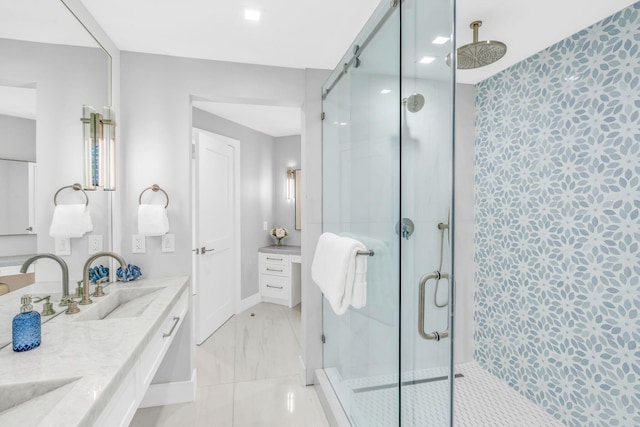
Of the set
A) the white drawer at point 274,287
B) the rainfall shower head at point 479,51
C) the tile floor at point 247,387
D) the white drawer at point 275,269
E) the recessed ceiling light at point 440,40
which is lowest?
the tile floor at point 247,387

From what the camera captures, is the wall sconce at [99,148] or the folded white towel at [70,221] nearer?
the folded white towel at [70,221]

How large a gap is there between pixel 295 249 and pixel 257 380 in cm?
198

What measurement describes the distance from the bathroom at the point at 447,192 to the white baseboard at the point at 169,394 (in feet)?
0.27

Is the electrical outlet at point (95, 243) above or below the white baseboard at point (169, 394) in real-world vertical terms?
above

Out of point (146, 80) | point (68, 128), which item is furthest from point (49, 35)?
point (146, 80)

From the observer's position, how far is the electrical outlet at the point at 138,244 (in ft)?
7.12

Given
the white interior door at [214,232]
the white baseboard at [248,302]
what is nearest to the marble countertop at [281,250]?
the white interior door at [214,232]

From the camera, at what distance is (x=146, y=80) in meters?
2.18

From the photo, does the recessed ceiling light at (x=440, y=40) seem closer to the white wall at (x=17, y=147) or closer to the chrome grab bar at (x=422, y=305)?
the chrome grab bar at (x=422, y=305)

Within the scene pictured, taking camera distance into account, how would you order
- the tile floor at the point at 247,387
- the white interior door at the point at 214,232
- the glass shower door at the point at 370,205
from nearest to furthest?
the glass shower door at the point at 370,205
the tile floor at the point at 247,387
the white interior door at the point at 214,232

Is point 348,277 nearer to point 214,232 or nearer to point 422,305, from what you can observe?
point 422,305

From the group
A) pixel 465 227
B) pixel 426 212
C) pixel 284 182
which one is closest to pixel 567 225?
pixel 465 227

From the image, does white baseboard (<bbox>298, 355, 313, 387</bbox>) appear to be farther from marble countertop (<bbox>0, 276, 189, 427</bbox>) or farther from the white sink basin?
marble countertop (<bbox>0, 276, 189, 427</bbox>)

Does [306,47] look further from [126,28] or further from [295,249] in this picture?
[295,249]
